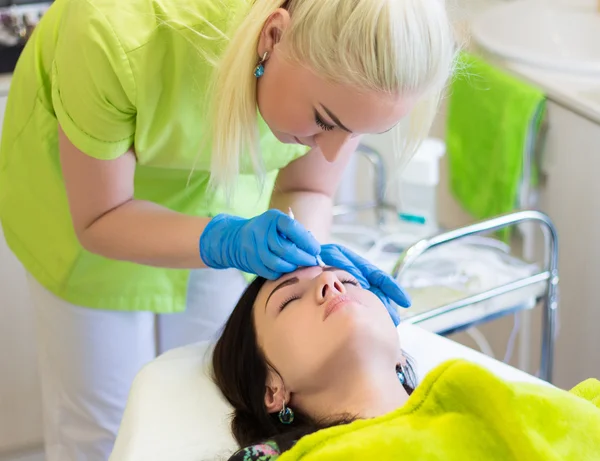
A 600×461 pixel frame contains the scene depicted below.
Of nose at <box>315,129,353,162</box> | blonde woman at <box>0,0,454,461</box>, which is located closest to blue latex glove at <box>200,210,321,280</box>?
blonde woman at <box>0,0,454,461</box>

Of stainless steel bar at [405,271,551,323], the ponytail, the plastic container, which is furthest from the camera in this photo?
the plastic container

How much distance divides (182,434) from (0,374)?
3.27ft

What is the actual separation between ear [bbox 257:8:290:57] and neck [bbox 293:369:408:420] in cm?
47

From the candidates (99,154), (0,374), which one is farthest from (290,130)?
(0,374)

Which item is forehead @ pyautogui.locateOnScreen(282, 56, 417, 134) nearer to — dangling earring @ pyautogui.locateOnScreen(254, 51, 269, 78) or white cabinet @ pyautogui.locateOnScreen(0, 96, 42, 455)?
dangling earring @ pyautogui.locateOnScreen(254, 51, 269, 78)

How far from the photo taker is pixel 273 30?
1.10 m

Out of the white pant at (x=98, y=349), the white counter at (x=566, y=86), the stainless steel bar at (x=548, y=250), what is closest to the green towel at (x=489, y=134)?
the white counter at (x=566, y=86)

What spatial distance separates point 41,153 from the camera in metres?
1.44

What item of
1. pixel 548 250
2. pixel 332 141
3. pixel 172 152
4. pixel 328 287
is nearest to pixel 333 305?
pixel 328 287

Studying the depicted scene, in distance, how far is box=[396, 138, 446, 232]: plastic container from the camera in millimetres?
2090

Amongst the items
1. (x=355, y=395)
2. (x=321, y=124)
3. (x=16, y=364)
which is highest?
(x=321, y=124)

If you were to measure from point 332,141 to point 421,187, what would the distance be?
3.69ft

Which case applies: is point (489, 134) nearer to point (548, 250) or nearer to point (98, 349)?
point (548, 250)

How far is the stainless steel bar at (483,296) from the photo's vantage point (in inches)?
64.5
